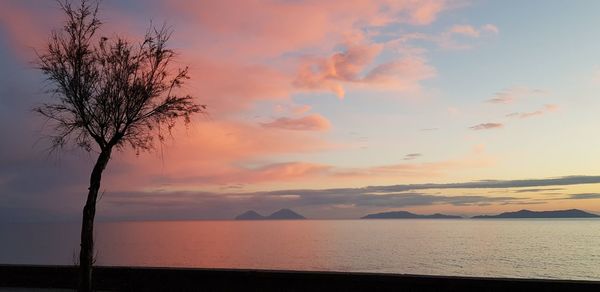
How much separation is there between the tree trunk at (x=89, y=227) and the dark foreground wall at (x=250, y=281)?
9.06 ft

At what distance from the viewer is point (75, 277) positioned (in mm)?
14742

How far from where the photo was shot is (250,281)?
43.8ft

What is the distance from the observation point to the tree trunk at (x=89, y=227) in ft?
37.6

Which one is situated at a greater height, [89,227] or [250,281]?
[89,227]

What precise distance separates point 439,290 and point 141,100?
26.6 feet

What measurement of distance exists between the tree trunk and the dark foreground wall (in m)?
2.76

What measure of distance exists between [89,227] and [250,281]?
13.7 feet

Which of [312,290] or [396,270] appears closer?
[312,290]

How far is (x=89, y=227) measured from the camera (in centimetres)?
1141

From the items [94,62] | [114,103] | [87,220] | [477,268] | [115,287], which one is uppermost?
[94,62]

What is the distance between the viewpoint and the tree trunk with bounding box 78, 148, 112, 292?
37.6 feet

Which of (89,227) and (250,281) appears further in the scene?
(250,281)

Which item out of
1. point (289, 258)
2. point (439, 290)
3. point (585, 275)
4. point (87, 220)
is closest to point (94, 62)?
point (87, 220)

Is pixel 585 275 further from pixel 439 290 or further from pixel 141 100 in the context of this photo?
pixel 141 100
